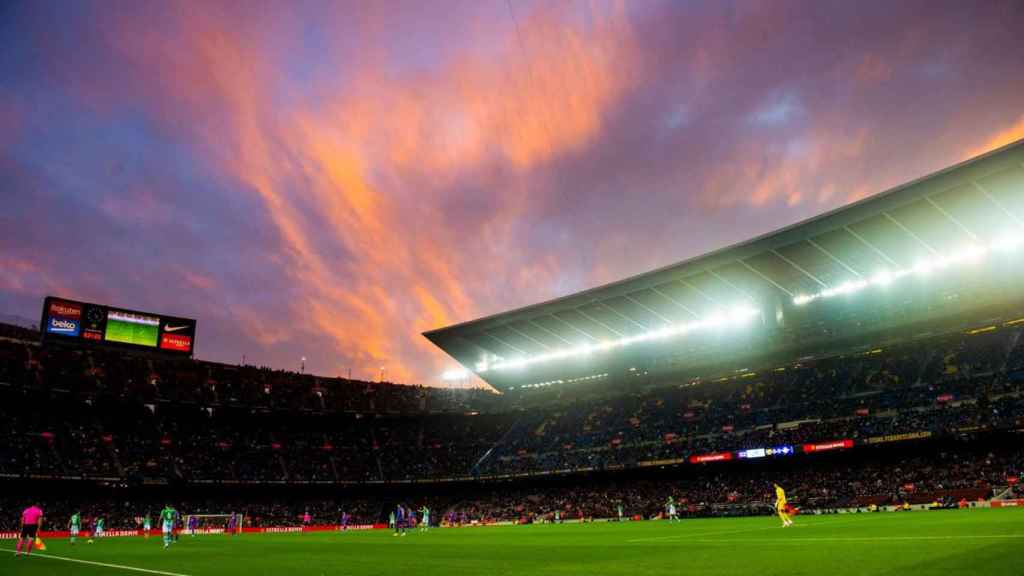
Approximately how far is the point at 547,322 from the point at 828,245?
29.9 metres

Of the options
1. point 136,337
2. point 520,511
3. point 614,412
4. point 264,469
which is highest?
point 136,337

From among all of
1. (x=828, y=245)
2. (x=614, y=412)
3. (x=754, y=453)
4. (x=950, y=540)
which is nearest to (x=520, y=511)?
(x=614, y=412)

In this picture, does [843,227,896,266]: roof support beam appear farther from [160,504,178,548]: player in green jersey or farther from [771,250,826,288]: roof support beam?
[160,504,178,548]: player in green jersey

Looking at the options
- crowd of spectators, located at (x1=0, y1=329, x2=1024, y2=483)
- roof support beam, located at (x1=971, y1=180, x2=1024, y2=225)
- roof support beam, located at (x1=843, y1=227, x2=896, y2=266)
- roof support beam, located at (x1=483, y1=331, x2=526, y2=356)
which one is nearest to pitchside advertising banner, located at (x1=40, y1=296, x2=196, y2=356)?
crowd of spectators, located at (x1=0, y1=329, x2=1024, y2=483)

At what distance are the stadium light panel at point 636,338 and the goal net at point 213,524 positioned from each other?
33799mm

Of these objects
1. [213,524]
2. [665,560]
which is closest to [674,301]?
[213,524]

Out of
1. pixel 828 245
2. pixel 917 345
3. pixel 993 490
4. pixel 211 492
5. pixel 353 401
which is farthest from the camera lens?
pixel 353 401

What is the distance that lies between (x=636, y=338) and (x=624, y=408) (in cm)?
830

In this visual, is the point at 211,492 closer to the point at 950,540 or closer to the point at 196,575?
the point at 196,575

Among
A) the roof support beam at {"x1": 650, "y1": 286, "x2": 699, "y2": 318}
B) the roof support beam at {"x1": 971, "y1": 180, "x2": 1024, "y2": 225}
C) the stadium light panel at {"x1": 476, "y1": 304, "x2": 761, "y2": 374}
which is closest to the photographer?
the roof support beam at {"x1": 971, "y1": 180, "x2": 1024, "y2": 225}

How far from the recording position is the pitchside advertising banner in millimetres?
59025

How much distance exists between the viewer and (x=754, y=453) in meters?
53.2

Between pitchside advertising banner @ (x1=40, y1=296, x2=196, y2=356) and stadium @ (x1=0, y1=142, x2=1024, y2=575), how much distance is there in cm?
19

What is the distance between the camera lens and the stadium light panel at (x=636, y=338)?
62406mm
